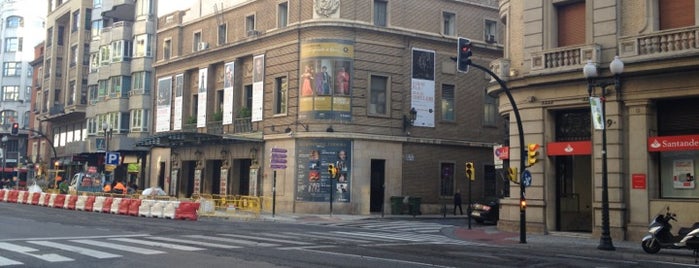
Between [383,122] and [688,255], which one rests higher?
[383,122]

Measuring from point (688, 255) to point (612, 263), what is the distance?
3267 millimetres

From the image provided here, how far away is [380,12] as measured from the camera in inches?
1473

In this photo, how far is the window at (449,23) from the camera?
39.6 meters

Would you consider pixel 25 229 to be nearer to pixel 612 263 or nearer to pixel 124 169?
pixel 612 263

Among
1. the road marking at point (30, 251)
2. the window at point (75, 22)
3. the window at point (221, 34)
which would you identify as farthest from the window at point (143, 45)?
the road marking at point (30, 251)

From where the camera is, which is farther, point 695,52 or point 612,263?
point 695,52

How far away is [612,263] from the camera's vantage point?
14328 mm

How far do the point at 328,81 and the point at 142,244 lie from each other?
2074 centimetres

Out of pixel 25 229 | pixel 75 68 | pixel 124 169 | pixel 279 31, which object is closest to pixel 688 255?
pixel 25 229

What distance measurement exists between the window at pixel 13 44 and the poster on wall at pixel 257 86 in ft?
217

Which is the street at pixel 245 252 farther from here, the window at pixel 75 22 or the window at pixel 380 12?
the window at pixel 75 22

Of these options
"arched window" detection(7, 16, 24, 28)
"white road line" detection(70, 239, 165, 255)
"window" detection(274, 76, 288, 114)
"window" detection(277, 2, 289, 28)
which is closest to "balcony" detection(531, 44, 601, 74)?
"white road line" detection(70, 239, 165, 255)

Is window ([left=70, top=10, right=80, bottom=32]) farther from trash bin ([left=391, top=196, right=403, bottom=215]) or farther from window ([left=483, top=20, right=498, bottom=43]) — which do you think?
trash bin ([left=391, top=196, right=403, bottom=215])

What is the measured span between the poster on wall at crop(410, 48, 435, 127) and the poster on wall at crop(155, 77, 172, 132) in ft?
64.5
